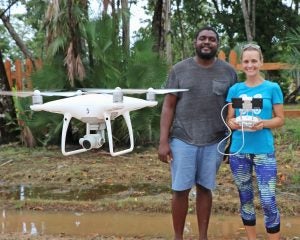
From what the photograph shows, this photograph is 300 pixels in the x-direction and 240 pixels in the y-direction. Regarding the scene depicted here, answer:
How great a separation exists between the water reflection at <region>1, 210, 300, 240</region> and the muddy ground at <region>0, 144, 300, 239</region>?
0.18 metres

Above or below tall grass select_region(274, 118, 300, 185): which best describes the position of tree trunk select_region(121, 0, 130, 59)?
above

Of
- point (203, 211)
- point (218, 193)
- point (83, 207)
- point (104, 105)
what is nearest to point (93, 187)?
point (83, 207)

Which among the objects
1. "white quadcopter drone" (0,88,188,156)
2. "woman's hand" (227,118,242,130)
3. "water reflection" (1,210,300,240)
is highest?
"white quadcopter drone" (0,88,188,156)

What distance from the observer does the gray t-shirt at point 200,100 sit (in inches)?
148

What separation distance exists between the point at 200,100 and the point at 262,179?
28.2 inches

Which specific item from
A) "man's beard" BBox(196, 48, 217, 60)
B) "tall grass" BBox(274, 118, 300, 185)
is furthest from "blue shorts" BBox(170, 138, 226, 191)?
"tall grass" BBox(274, 118, 300, 185)

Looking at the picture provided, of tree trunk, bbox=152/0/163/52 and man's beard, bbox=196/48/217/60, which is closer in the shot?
man's beard, bbox=196/48/217/60

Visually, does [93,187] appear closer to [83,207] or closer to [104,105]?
[83,207]

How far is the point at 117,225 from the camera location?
5043mm

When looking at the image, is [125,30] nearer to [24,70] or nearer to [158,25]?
[158,25]

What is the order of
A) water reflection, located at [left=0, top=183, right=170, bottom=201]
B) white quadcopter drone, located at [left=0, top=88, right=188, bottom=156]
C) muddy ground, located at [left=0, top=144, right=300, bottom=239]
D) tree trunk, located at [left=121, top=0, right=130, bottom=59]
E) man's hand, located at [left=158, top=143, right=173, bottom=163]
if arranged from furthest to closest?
tree trunk, located at [left=121, top=0, right=130, bottom=59], water reflection, located at [left=0, top=183, right=170, bottom=201], muddy ground, located at [left=0, top=144, right=300, bottom=239], man's hand, located at [left=158, top=143, right=173, bottom=163], white quadcopter drone, located at [left=0, top=88, right=188, bottom=156]

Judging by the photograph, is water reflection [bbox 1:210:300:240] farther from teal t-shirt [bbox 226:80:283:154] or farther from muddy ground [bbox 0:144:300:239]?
teal t-shirt [bbox 226:80:283:154]

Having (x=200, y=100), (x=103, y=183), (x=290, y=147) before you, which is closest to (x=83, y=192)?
(x=103, y=183)

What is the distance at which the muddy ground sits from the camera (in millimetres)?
5574
